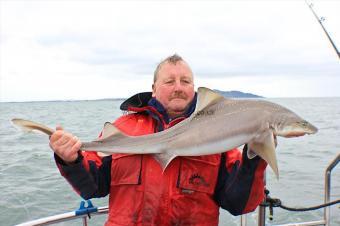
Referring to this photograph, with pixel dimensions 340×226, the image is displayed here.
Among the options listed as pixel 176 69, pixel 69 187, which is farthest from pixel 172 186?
pixel 69 187

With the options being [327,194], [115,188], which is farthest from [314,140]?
[115,188]

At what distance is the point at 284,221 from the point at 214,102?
21.2ft

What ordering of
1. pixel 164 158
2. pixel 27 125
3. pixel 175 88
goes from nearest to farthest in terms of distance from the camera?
pixel 27 125 → pixel 164 158 → pixel 175 88

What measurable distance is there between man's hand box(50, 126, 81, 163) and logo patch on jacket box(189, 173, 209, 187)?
92 cm

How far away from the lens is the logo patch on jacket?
3.09m

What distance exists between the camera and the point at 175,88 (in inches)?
129

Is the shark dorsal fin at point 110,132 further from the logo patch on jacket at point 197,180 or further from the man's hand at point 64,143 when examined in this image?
the logo patch on jacket at point 197,180

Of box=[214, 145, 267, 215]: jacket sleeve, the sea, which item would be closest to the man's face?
box=[214, 145, 267, 215]: jacket sleeve

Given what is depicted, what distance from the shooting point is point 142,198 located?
3.08 metres

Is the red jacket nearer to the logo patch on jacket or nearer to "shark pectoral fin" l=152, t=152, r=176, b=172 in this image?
the logo patch on jacket

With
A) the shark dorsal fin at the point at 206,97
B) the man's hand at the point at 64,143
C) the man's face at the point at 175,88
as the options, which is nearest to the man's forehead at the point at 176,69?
the man's face at the point at 175,88

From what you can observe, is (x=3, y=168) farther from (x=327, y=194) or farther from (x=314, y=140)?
(x=314, y=140)

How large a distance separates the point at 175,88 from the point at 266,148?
3.32ft

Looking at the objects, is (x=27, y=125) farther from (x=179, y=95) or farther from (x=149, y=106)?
(x=179, y=95)
